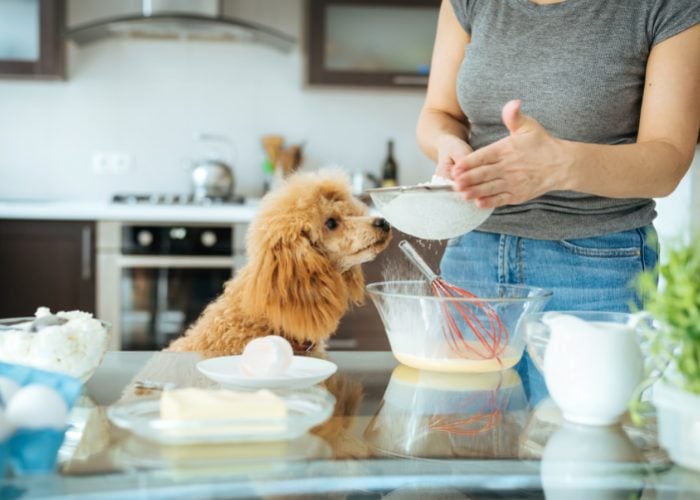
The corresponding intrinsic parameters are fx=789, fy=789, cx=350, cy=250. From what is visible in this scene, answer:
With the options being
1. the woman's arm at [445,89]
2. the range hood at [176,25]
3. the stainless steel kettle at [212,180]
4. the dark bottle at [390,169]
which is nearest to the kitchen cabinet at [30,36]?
the range hood at [176,25]

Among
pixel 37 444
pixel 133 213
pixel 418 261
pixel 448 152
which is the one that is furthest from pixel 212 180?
pixel 37 444

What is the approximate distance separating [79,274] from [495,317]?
2351 millimetres

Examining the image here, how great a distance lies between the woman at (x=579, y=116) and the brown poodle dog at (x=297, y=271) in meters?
0.23

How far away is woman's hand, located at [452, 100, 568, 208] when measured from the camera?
988mm

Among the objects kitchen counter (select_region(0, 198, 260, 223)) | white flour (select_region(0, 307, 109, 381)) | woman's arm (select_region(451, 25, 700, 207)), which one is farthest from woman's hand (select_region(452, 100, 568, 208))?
kitchen counter (select_region(0, 198, 260, 223))

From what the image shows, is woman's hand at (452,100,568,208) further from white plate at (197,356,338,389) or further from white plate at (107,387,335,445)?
white plate at (107,387,335,445)

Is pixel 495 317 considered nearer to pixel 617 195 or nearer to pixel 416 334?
pixel 416 334

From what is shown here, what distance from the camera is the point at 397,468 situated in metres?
0.66

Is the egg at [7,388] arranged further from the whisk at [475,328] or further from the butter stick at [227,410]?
the whisk at [475,328]

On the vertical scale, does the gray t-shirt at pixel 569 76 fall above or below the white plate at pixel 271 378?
above

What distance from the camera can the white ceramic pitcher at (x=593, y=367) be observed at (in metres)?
0.76

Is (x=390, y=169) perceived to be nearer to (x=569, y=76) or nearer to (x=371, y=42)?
(x=371, y=42)

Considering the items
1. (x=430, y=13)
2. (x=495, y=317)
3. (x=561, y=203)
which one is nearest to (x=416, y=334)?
(x=495, y=317)

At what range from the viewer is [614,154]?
1.09 metres
